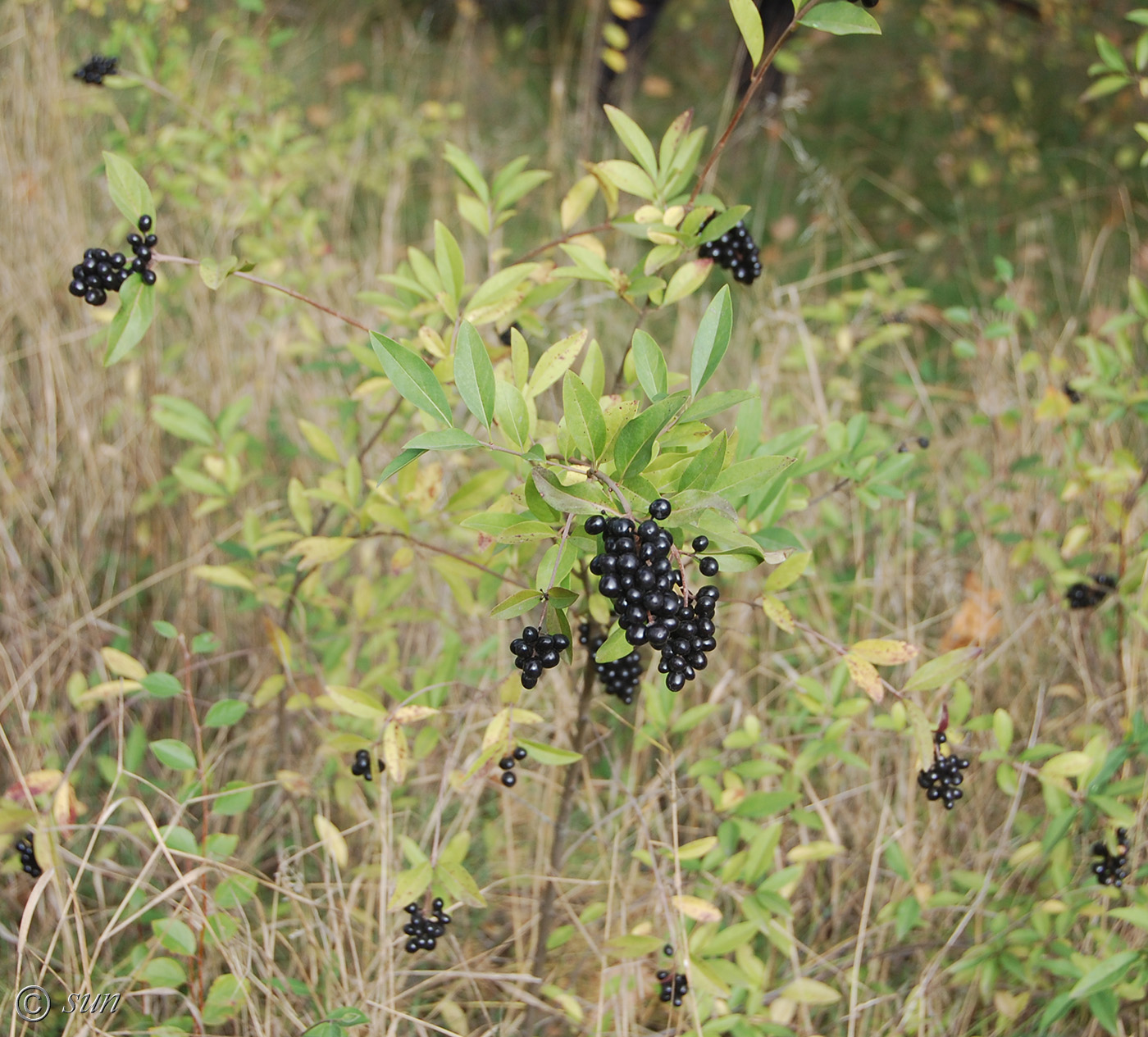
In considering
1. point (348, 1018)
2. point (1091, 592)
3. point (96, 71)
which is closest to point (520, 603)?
Answer: point (348, 1018)

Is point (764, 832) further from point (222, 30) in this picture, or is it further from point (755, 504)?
point (222, 30)

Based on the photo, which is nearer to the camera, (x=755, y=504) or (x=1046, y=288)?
(x=755, y=504)

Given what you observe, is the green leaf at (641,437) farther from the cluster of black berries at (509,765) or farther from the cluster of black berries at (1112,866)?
the cluster of black berries at (1112,866)

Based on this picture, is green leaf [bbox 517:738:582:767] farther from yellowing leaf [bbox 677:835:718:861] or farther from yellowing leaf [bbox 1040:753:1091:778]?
yellowing leaf [bbox 1040:753:1091:778]

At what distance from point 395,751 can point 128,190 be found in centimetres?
82

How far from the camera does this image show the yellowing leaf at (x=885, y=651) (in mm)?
1149

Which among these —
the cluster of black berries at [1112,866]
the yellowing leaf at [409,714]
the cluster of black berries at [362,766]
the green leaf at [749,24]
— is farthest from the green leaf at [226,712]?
the cluster of black berries at [1112,866]

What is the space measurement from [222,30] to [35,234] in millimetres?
920

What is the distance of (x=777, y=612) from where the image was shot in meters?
1.16

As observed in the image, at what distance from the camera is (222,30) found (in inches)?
114

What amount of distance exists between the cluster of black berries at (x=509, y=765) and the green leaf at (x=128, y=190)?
2.66 ft

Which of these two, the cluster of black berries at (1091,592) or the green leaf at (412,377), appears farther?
the cluster of black berries at (1091,592)

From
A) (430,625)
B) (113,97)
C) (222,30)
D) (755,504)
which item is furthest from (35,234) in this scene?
(755,504)

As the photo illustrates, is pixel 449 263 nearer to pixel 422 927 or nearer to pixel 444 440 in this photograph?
pixel 444 440
